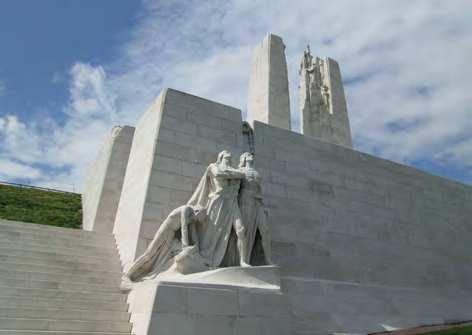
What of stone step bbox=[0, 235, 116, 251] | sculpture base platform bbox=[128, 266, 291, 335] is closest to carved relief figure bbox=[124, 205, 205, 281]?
sculpture base platform bbox=[128, 266, 291, 335]

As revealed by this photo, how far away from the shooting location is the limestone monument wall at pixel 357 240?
9969mm

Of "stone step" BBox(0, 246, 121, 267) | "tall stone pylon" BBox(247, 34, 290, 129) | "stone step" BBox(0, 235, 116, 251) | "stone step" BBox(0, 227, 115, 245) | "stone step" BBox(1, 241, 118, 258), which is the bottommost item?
"stone step" BBox(0, 246, 121, 267)

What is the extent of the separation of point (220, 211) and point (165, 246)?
3.86ft

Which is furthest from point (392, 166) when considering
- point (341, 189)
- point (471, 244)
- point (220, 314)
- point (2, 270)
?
point (2, 270)

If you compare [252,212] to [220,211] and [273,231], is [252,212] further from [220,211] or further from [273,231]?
[273,231]

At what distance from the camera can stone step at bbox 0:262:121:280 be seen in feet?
25.5

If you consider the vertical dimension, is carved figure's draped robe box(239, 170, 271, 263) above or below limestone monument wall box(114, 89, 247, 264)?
below

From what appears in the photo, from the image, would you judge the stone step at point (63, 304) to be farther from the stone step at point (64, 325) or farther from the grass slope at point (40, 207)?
the grass slope at point (40, 207)

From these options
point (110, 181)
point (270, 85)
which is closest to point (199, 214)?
point (110, 181)

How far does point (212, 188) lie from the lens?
8.26 metres

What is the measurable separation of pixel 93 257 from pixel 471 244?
12.7 m

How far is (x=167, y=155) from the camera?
9609 mm

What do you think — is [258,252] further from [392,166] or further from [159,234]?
[392,166]

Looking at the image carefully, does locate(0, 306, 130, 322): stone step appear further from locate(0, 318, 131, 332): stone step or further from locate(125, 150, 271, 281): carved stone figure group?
locate(125, 150, 271, 281): carved stone figure group
